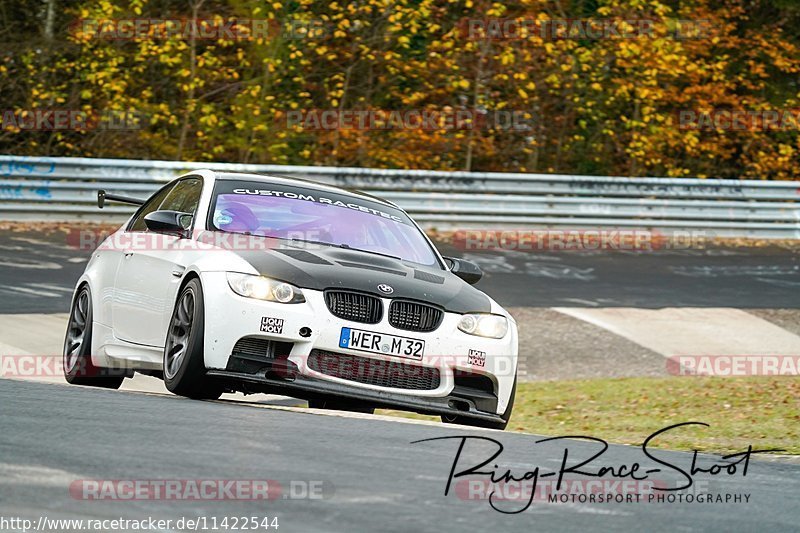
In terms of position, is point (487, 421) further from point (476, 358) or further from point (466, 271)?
point (466, 271)

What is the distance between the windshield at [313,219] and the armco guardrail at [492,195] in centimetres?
1027

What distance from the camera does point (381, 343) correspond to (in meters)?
7.65

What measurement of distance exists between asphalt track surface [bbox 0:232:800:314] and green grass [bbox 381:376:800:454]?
3.59 m

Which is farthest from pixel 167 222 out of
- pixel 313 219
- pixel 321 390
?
pixel 321 390

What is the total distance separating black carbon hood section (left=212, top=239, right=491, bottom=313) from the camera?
25.2 ft

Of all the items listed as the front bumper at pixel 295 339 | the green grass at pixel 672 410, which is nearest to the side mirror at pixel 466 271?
the green grass at pixel 672 410

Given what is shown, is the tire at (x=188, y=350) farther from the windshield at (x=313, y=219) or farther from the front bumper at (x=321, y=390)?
the windshield at (x=313, y=219)

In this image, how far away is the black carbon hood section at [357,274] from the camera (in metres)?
7.68

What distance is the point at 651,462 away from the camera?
20.9 ft

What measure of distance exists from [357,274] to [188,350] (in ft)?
3.41

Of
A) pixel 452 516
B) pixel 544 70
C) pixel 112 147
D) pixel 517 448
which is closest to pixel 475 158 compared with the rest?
pixel 544 70

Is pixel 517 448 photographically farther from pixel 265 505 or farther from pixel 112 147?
pixel 112 147

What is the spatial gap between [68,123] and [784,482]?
1899 cm

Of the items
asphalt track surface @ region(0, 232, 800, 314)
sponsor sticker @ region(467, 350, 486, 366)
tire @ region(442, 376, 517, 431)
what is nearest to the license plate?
sponsor sticker @ region(467, 350, 486, 366)
